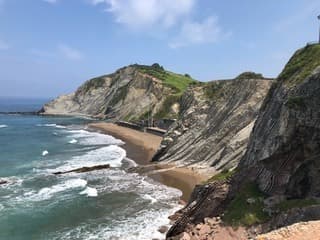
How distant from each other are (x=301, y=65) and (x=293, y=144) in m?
8.00

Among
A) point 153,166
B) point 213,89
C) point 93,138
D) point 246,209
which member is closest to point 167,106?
point 93,138

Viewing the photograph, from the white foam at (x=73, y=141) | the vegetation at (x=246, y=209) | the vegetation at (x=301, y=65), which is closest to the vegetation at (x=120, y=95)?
the white foam at (x=73, y=141)

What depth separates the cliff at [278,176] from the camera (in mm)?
23844

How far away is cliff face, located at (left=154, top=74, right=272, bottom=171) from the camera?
4688 cm

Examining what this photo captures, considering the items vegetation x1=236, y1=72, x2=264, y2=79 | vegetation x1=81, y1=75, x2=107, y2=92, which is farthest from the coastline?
vegetation x1=81, y1=75, x2=107, y2=92

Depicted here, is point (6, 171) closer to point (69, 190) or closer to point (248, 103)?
point (69, 190)

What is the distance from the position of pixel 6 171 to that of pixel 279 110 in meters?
38.1

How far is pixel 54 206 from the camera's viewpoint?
36.4 m

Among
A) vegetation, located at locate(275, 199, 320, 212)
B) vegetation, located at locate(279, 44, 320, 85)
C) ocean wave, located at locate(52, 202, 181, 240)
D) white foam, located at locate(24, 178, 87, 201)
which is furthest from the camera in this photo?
white foam, located at locate(24, 178, 87, 201)

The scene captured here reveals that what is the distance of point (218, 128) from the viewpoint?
53.5 meters

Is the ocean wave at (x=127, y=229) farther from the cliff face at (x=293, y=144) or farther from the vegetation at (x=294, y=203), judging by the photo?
the vegetation at (x=294, y=203)

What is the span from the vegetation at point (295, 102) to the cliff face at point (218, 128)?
18.0 metres

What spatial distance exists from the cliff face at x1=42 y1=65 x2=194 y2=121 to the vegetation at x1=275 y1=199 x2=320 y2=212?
71467mm

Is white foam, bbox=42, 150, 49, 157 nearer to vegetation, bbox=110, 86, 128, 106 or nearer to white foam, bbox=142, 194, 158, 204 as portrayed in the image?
white foam, bbox=142, 194, 158, 204
